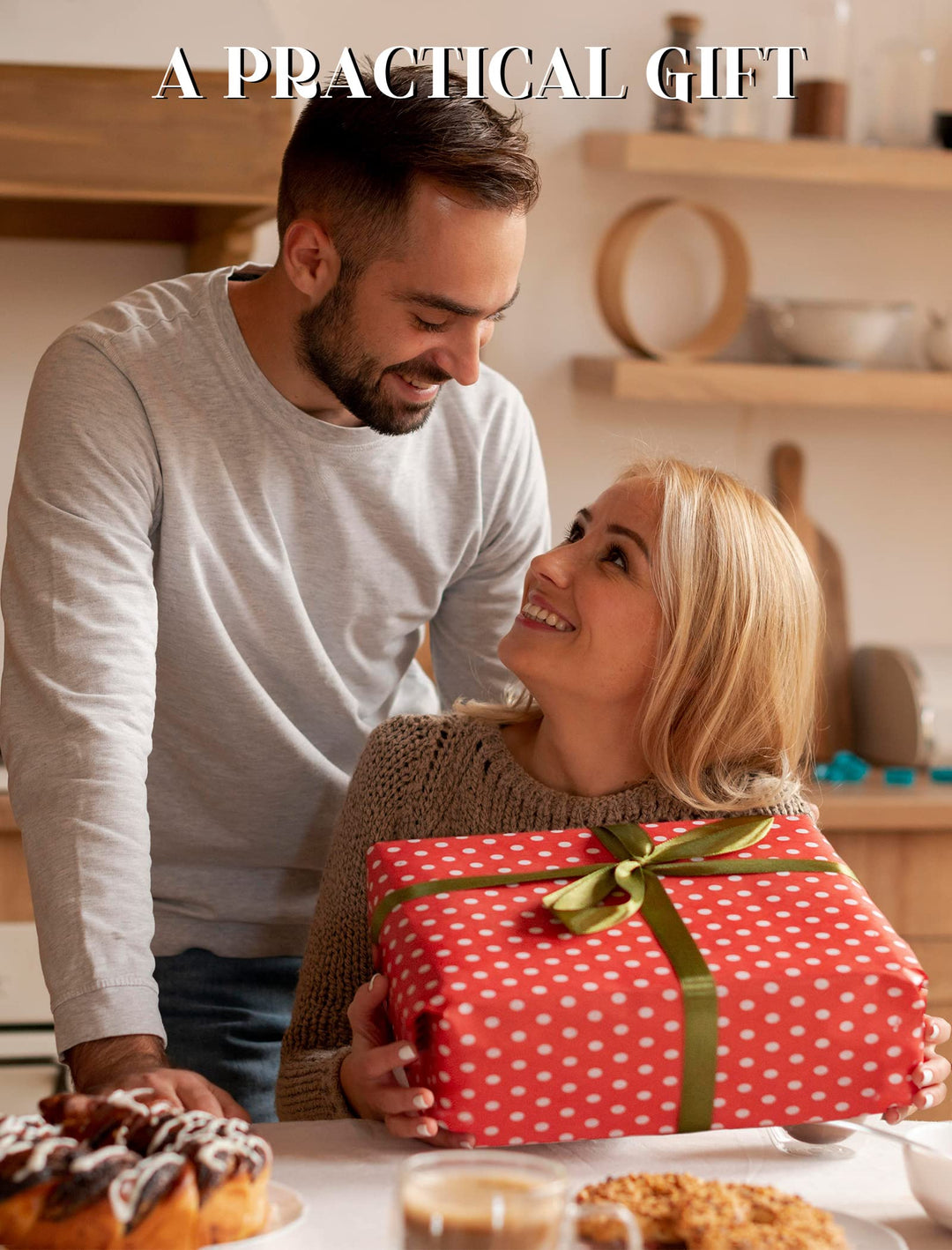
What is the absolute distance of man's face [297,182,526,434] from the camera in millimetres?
1463

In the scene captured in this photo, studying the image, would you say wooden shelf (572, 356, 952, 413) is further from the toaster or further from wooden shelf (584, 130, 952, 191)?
the toaster

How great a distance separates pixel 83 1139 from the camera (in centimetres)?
87

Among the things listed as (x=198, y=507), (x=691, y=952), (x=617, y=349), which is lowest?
(x=691, y=952)

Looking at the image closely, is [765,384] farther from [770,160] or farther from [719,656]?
[719,656]

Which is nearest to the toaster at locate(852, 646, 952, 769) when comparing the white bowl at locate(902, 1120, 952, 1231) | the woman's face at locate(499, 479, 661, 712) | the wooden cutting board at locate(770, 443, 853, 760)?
the wooden cutting board at locate(770, 443, 853, 760)

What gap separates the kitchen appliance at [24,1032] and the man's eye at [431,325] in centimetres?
132

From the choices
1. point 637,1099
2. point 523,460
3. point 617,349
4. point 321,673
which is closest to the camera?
point 637,1099

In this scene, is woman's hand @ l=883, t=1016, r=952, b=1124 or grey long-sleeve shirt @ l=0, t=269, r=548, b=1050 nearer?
woman's hand @ l=883, t=1016, r=952, b=1124

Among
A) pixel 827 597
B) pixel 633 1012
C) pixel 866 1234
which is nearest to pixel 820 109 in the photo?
pixel 827 597

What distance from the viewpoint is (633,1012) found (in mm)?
994

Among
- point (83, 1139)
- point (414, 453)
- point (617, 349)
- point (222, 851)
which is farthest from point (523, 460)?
point (617, 349)

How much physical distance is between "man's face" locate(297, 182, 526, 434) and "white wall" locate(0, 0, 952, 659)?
132 cm

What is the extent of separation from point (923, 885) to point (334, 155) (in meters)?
1.71

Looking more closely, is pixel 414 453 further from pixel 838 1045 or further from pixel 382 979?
pixel 838 1045
